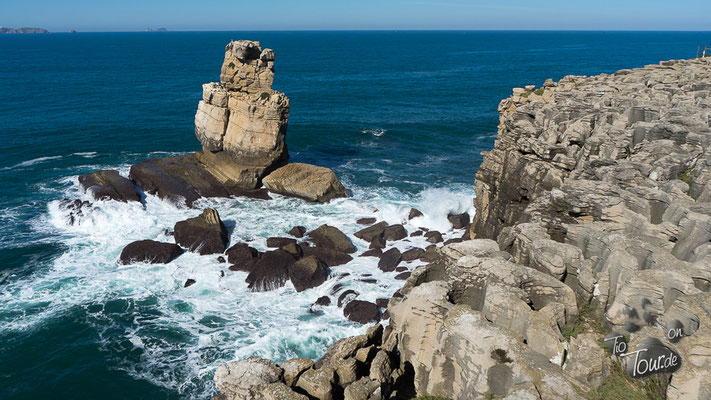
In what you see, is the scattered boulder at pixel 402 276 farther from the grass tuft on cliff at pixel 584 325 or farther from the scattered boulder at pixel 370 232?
the grass tuft on cliff at pixel 584 325

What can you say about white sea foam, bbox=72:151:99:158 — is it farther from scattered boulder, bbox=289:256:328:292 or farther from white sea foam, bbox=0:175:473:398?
scattered boulder, bbox=289:256:328:292

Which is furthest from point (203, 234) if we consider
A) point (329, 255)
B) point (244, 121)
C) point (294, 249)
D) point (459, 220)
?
point (459, 220)

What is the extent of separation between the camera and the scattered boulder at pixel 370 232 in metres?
40.3

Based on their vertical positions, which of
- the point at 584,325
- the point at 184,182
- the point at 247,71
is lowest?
the point at 184,182

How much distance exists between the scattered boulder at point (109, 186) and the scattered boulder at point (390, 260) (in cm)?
2459

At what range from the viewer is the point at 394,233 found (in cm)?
4059

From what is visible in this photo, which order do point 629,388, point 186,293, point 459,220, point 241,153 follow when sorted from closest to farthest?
point 629,388, point 186,293, point 459,220, point 241,153

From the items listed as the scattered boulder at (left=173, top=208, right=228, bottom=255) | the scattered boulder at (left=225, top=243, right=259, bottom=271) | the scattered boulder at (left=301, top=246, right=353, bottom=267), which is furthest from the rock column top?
the scattered boulder at (left=301, top=246, right=353, bottom=267)

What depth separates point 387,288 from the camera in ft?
109

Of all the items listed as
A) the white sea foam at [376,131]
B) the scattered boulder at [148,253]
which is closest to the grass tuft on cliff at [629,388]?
the scattered boulder at [148,253]

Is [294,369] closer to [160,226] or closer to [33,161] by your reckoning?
[160,226]

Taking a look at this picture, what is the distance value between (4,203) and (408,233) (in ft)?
126

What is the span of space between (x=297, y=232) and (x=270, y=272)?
727 centimetres

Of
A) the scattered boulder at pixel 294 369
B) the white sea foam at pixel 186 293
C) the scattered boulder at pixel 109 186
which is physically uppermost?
the scattered boulder at pixel 294 369
